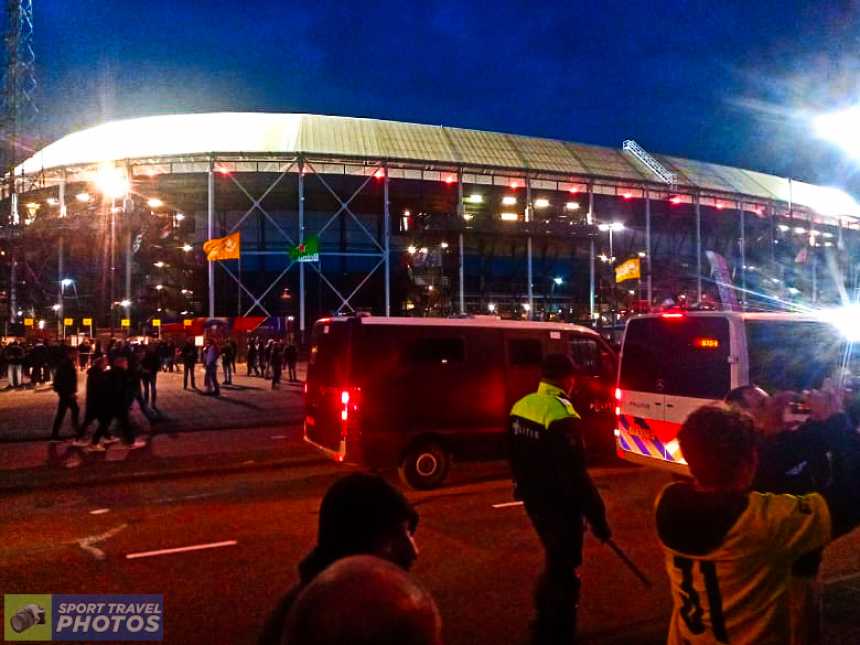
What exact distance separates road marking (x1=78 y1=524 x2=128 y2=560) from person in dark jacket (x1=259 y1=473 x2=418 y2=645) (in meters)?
5.71

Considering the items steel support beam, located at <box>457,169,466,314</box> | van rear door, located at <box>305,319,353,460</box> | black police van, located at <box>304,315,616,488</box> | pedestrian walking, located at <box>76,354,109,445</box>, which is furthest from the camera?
steel support beam, located at <box>457,169,466,314</box>

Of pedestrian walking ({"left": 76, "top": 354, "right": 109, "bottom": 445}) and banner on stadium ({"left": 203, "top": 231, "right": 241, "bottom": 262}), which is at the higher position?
banner on stadium ({"left": 203, "top": 231, "right": 241, "bottom": 262})

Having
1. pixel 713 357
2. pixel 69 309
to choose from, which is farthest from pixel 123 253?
pixel 713 357

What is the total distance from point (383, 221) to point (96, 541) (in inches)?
1843

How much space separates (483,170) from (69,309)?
102 feet

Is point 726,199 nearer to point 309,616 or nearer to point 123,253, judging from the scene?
point 123,253

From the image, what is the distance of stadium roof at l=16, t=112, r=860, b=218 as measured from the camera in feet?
156

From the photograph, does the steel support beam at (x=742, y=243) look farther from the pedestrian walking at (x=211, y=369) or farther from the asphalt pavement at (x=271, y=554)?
the asphalt pavement at (x=271, y=554)

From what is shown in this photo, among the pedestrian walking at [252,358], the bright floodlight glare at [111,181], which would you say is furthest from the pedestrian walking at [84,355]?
the pedestrian walking at [252,358]

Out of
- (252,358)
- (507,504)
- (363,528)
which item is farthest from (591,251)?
(363,528)

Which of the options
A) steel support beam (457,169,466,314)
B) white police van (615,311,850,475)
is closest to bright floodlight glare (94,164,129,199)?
steel support beam (457,169,466,314)

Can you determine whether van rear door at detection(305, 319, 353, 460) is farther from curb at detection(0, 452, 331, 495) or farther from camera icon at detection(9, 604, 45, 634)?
camera icon at detection(9, 604, 45, 634)

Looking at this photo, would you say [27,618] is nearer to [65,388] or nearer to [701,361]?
[701,361]

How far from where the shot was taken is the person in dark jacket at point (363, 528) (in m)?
1.73
